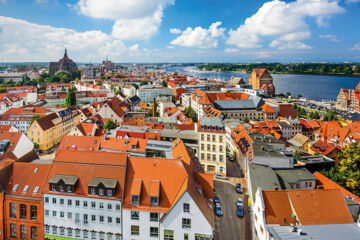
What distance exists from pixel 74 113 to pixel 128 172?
50912mm

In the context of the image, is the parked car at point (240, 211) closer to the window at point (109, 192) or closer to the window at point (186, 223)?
the window at point (186, 223)

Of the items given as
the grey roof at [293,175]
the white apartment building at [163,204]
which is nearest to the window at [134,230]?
the white apartment building at [163,204]

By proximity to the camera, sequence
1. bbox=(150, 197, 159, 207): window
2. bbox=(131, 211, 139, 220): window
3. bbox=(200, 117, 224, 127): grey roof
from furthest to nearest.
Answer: bbox=(200, 117, 224, 127): grey roof < bbox=(131, 211, 139, 220): window < bbox=(150, 197, 159, 207): window

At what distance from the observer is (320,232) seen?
17172 millimetres

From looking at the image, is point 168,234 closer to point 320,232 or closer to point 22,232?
point 320,232

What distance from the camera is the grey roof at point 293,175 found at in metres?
29.4

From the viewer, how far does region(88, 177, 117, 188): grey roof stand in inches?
857

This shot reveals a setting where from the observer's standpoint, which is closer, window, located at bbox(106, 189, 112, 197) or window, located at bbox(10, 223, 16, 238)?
window, located at bbox(106, 189, 112, 197)

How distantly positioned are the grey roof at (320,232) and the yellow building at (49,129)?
46.5m

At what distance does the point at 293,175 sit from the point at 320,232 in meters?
13.7

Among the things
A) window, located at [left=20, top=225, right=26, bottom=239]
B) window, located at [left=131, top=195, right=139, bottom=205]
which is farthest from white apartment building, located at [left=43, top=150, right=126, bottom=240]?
window, located at [left=20, top=225, right=26, bottom=239]

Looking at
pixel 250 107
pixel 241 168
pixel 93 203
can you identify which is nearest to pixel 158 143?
pixel 241 168

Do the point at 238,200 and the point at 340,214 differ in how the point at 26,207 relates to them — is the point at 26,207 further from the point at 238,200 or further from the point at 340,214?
the point at 340,214

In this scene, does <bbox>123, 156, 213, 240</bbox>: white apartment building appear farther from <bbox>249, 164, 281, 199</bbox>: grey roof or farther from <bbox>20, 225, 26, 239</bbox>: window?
<bbox>20, 225, 26, 239</bbox>: window
